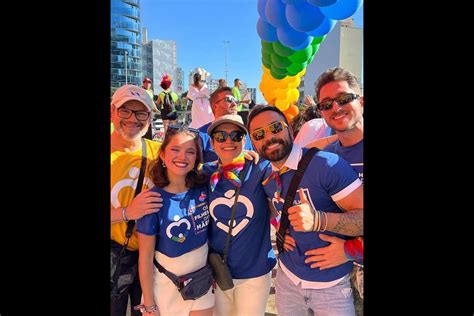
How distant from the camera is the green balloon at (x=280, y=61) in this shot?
4.24 metres

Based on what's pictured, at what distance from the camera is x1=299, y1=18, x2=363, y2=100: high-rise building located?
3.27m

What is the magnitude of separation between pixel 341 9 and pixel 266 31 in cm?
119

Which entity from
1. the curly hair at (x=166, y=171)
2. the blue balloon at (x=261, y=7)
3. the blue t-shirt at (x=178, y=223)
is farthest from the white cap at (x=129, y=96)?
the blue balloon at (x=261, y=7)

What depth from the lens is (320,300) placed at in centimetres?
167

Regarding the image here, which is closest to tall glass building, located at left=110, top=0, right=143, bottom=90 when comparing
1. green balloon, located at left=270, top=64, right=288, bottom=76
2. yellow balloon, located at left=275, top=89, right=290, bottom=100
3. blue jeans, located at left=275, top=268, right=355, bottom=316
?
blue jeans, located at left=275, top=268, right=355, bottom=316

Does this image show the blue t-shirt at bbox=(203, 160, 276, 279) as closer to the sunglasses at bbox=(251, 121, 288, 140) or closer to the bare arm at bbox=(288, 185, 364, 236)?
the sunglasses at bbox=(251, 121, 288, 140)

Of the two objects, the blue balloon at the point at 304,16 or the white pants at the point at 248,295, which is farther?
the blue balloon at the point at 304,16

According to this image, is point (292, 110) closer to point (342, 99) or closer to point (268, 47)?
point (268, 47)

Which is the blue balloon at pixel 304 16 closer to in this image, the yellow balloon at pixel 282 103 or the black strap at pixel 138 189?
the black strap at pixel 138 189

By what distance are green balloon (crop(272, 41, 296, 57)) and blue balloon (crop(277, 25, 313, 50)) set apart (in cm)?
41

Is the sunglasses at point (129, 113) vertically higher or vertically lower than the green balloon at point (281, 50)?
lower
